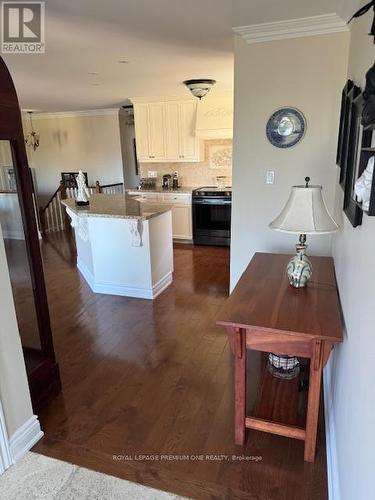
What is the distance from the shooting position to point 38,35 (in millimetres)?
2666

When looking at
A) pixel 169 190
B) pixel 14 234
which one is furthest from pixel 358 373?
pixel 169 190

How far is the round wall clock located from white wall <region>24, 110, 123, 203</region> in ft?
17.3

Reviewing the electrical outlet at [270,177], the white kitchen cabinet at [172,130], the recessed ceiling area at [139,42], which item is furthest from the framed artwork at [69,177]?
the electrical outlet at [270,177]

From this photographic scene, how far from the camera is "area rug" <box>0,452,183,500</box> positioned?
163 centimetres

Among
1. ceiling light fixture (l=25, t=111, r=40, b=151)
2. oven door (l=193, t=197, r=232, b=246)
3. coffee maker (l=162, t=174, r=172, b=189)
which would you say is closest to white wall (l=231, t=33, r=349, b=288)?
oven door (l=193, t=197, r=232, b=246)

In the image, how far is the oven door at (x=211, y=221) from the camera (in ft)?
18.6

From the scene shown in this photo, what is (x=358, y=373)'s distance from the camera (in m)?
1.20

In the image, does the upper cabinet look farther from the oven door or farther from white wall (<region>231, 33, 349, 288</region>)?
white wall (<region>231, 33, 349, 288</region>)

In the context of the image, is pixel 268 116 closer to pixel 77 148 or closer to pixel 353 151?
pixel 353 151

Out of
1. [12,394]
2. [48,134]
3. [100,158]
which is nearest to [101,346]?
[12,394]

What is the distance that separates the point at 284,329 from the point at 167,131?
5136 millimetres

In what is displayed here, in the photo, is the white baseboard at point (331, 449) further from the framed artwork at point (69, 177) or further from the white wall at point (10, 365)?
the framed artwork at point (69, 177)

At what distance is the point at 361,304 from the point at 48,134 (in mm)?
8462

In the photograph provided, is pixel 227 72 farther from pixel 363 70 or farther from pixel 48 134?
pixel 48 134
